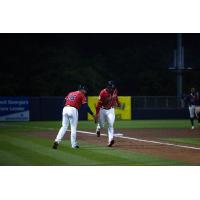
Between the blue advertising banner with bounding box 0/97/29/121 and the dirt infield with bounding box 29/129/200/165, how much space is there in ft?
5.93

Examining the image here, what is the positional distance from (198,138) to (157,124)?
759 cm

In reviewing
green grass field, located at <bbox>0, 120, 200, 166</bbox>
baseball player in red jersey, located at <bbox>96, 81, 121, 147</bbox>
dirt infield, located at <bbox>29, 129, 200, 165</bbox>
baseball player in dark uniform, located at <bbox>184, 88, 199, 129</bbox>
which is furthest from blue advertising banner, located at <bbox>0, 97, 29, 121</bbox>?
baseball player in red jersey, located at <bbox>96, 81, 121, 147</bbox>

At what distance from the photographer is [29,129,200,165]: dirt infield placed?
53.0 feet

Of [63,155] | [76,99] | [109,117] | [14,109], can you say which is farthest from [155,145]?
[14,109]

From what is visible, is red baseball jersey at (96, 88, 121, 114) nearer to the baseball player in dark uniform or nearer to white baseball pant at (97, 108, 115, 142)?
white baseball pant at (97, 108, 115, 142)

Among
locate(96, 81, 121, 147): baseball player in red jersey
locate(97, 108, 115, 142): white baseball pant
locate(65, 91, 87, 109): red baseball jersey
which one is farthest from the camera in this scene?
locate(96, 81, 121, 147): baseball player in red jersey

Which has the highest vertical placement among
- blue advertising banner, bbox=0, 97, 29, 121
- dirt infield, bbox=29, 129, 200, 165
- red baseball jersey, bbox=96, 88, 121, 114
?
red baseball jersey, bbox=96, 88, 121, 114

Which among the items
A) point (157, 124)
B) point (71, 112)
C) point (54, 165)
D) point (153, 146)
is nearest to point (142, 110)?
point (157, 124)

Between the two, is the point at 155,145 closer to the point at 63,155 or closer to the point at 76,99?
the point at 76,99

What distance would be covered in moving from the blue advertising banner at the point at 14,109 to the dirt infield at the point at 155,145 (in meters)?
1.81

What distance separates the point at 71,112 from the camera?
54.1 ft

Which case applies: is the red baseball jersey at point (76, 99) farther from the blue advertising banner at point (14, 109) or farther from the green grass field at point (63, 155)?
the blue advertising banner at point (14, 109)

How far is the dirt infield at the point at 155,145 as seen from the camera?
16.1 metres

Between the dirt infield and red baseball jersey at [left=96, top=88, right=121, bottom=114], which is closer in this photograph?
the dirt infield
